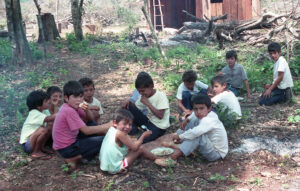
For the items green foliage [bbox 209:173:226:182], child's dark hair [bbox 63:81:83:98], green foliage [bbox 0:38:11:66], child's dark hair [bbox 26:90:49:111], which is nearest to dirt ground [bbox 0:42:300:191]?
green foliage [bbox 209:173:226:182]

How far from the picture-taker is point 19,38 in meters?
9.06

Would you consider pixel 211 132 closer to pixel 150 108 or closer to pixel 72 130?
pixel 150 108

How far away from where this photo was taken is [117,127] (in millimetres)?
3535

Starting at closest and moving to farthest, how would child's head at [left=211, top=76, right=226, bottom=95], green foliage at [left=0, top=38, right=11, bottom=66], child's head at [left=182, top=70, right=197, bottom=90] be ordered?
child's head at [left=211, top=76, right=226, bottom=95] → child's head at [left=182, top=70, right=197, bottom=90] → green foliage at [left=0, top=38, right=11, bottom=66]

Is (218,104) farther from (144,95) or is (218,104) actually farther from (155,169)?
(155,169)

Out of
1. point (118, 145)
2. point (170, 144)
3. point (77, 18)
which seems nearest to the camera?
point (118, 145)

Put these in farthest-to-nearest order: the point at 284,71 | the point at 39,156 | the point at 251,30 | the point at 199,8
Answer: the point at 199,8 < the point at 251,30 < the point at 284,71 < the point at 39,156

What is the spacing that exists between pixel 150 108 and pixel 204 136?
940 millimetres

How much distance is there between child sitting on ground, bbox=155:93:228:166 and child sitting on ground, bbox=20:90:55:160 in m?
1.49

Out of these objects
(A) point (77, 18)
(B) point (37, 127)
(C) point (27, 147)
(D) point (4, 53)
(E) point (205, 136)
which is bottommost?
(C) point (27, 147)

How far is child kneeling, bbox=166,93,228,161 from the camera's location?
3689 millimetres

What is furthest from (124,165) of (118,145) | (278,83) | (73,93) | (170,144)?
(278,83)

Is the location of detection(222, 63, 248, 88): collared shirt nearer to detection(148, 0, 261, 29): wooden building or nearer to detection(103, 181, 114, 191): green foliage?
detection(103, 181, 114, 191): green foliage

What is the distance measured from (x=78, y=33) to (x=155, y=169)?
9.51m
